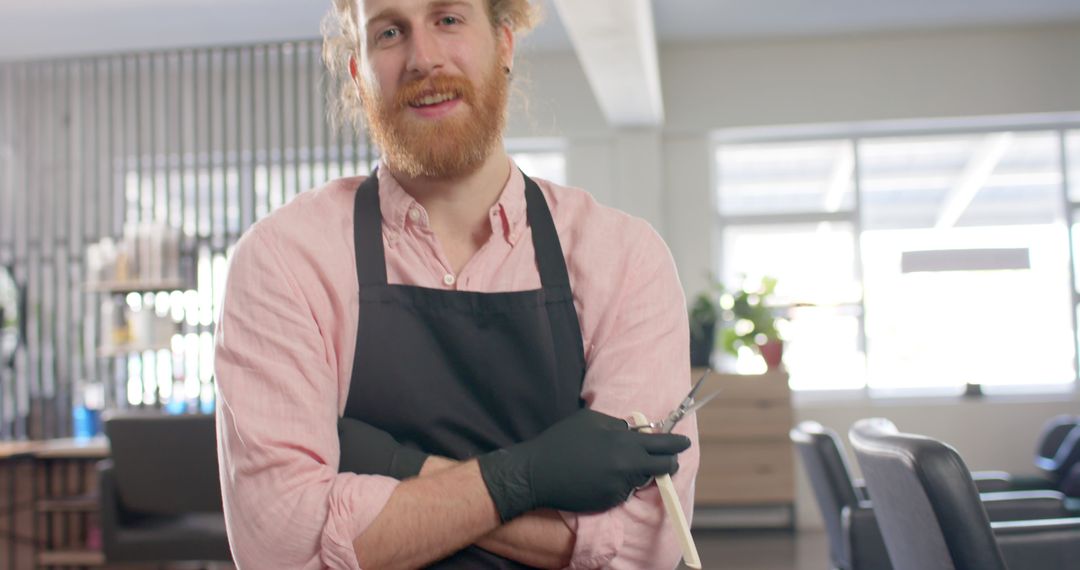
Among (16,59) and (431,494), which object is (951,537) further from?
(16,59)

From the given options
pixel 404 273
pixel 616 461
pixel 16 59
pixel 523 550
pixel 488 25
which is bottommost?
pixel 523 550

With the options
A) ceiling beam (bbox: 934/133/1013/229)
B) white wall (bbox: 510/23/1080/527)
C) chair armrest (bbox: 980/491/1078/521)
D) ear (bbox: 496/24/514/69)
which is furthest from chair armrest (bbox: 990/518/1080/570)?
ceiling beam (bbox: 934/133/1013/229)

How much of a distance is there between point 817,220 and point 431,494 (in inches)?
288

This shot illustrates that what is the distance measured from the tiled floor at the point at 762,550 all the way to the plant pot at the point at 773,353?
1100mm

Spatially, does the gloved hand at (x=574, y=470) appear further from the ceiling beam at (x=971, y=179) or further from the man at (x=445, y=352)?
the ceiling beam at (x=971, y=179)

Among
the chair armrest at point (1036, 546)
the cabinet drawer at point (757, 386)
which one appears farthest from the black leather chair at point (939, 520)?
the cabinet drawer at point (757, 386)

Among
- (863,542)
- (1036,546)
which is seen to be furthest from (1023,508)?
(1036,546)

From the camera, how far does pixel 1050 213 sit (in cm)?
809

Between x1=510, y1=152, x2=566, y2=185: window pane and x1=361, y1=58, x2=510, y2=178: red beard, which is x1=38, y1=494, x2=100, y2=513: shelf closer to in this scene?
x1=510, y1=152, x2=566, y2=185: window pane

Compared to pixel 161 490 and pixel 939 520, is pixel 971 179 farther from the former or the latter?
pixel 939 520

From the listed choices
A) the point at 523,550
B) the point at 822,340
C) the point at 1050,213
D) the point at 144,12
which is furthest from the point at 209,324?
the point at 523,550

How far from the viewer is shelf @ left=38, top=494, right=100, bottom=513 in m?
5.54

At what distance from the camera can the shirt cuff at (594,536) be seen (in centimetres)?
124

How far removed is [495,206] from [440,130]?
0.13m
